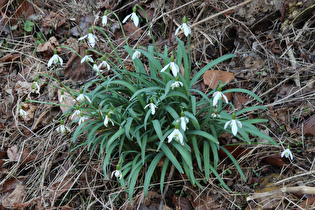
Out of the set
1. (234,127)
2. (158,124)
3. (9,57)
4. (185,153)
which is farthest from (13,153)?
(234,127)

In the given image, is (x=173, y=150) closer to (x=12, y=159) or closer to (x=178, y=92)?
(x=178, y=92)

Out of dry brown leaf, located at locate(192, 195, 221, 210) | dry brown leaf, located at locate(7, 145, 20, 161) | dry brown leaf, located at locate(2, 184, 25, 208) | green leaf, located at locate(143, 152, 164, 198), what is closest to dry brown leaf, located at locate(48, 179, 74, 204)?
dry brown leaf, located at locate(2, 184, 25, 208)

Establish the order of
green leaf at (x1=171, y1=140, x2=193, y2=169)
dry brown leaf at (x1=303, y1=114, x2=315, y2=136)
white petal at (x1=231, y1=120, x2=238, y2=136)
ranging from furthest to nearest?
dry brown leaf at (x1=303, y1=114, x2=315, y2=136) < green leaf at (x1=171, y1=140, x2=193, y2=169) < white petal at (x1=231, y1=120, x2=238, y2=136)

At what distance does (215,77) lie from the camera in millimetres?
2750

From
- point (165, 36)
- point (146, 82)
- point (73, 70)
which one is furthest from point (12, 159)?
point (165, 36)

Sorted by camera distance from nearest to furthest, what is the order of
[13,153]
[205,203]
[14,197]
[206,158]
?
[206,158], [205,203], [14,197], [13,153]

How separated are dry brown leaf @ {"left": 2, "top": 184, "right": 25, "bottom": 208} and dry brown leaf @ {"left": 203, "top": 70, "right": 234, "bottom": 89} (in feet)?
6.02

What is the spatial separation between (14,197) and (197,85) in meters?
1.87

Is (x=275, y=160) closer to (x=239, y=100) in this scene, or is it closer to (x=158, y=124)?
(x=239, y=100)

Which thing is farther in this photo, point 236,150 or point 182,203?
point 236,150

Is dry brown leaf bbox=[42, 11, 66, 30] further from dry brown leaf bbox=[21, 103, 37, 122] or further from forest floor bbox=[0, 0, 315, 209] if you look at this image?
dry brown leaf bbox=[21, 103, 37, 122]

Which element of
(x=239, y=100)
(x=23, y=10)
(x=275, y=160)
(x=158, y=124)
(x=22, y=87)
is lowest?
(x=275, y=160)

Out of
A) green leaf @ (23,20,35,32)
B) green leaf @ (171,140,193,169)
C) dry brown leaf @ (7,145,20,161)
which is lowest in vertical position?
dry brown leaf @ (7,145,20,161)

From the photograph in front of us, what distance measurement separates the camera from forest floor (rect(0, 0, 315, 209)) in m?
2.25
